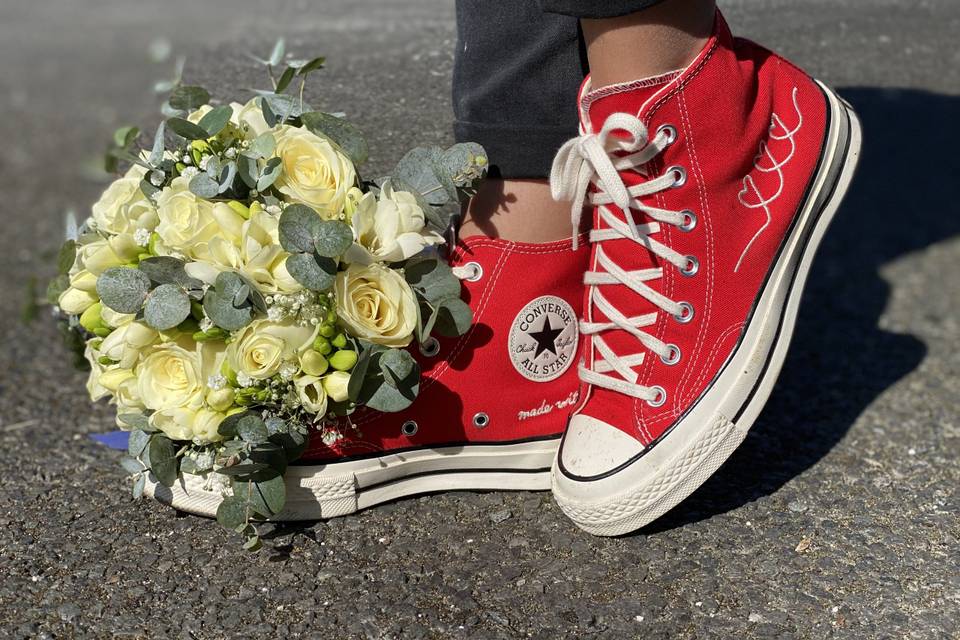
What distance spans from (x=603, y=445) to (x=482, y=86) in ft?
1.86

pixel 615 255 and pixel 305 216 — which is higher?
pixel 305 216

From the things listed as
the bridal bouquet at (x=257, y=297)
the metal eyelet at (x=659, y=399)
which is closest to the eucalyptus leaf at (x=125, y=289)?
the bridal bouquet at (x=257, y=297)

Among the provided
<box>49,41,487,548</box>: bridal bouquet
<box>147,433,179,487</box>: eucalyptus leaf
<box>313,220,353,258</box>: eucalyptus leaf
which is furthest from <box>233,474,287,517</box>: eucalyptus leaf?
<box>313,220,353,258</box>: eucalyptus leaf

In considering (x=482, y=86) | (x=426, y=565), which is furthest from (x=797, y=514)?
(x=482, y=86)

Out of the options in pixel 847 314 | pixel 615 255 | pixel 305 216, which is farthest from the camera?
pixel 847 314

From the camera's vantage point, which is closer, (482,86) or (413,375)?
(413,375)

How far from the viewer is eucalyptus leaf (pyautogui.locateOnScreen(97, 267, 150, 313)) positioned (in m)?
1.26

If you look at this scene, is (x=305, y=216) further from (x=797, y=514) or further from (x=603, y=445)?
(x=797, y=514)

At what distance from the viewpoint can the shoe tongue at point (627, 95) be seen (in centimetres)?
124

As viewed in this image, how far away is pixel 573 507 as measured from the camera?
4.31 ft

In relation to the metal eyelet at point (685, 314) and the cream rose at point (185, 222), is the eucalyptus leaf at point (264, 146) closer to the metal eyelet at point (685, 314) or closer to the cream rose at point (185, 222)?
the cream rose at point (185, 222)

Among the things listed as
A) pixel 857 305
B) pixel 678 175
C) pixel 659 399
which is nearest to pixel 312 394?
pixel 659 399

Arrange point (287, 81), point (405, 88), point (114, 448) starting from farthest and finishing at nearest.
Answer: point (405, 88), point (114, 448), point (287, 81)

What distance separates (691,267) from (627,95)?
0.26m
